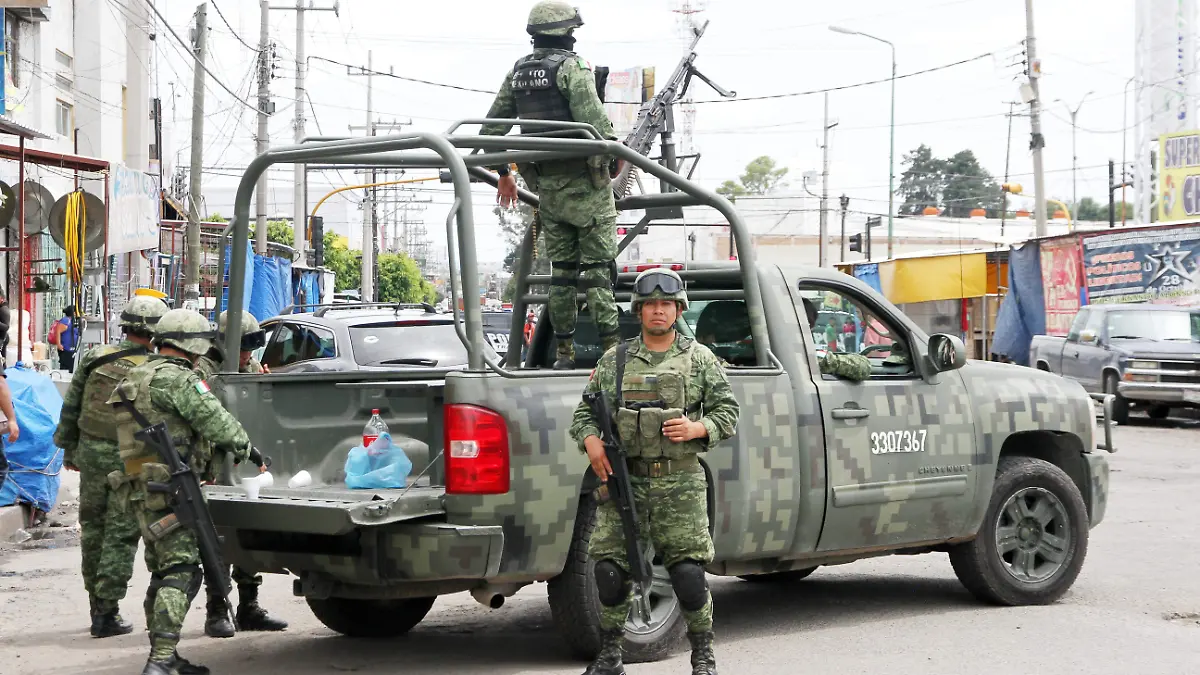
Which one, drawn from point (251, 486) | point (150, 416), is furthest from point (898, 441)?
point (150, 416)

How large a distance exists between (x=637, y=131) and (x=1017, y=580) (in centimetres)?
1680

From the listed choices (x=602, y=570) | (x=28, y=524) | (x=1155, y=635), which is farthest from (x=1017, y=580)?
(x=28, y=524)

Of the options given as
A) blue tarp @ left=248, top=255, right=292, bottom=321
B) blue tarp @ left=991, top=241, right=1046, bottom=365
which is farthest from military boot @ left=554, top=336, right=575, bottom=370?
blue tarp @ left=991, top=241, right=1046, bottom=365

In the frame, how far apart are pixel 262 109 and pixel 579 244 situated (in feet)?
94.5

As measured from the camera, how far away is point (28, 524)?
11.4 m

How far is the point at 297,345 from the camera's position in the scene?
14.3 metres

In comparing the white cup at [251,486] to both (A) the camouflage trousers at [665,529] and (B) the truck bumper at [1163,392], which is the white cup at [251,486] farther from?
(B) the truck bumper at [1163,392]

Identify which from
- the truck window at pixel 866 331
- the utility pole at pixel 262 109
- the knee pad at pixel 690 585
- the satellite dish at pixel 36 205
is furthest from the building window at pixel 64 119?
the knee pad at pixel 690 585

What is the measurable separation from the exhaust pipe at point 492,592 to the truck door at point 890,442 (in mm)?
1733

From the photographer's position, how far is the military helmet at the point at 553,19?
24.0ft

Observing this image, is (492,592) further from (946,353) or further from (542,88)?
(946,353)

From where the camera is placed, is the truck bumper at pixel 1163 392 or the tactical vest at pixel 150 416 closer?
the tactical vest at pixel 150 416

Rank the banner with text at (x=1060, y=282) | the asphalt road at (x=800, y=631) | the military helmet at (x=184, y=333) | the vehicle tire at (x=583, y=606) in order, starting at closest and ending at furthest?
the vehicle tire at (x=583, y=606), the military helmet at (x=184, y=333), the asphalt road at (x=800, y=631), the banner with text at (x=1060, y=282)

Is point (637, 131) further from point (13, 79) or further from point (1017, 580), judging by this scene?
point (1017, 580)
